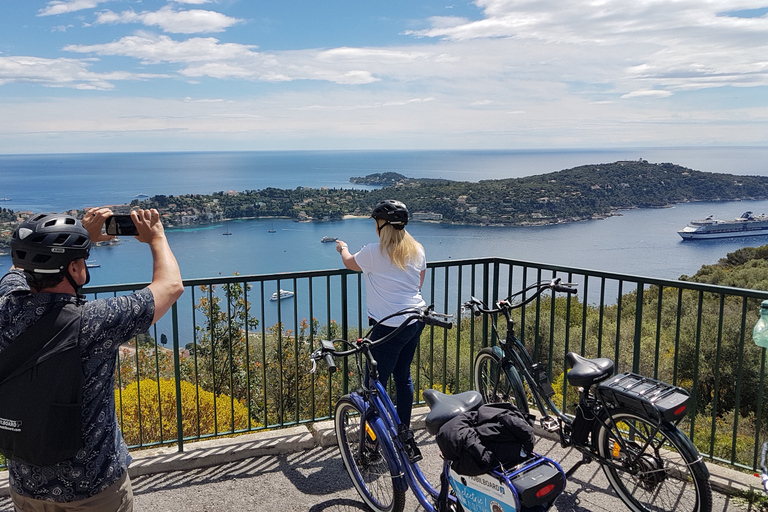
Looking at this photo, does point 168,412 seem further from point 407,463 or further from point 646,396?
point 646,396

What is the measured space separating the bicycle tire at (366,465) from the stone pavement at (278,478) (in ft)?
0.54

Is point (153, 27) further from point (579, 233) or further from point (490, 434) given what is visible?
point (490, 434)

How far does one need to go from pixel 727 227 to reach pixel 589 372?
8552 centimetres

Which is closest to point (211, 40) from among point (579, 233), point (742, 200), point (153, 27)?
point (153, 27)

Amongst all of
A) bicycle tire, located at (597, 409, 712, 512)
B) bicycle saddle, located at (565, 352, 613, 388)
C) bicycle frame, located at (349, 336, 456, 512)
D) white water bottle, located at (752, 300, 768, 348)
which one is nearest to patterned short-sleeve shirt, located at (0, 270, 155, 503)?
bicycle frame, located at (349, 336, 456, 512)

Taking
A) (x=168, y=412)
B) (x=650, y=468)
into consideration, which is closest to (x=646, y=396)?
(x=650, y=468)

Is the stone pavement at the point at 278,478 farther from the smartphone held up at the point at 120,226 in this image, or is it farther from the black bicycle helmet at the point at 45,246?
the black bicycle helmet at the point at 45,246

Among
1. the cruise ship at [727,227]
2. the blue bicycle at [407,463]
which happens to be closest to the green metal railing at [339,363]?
the blue bicycle at [407,463]

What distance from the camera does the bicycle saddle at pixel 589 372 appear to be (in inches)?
132

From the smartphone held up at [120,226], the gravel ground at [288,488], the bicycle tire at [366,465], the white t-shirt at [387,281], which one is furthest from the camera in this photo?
the white t-shirt at [387,281]

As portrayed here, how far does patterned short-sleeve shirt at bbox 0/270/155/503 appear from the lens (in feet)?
6.55

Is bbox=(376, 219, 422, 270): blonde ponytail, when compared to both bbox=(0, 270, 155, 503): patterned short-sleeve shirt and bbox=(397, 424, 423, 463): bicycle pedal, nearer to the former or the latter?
bbox=(397, 424, 423, 463): bicycle pedal

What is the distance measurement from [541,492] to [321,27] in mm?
94539

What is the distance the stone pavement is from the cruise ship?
8299 centimetres
